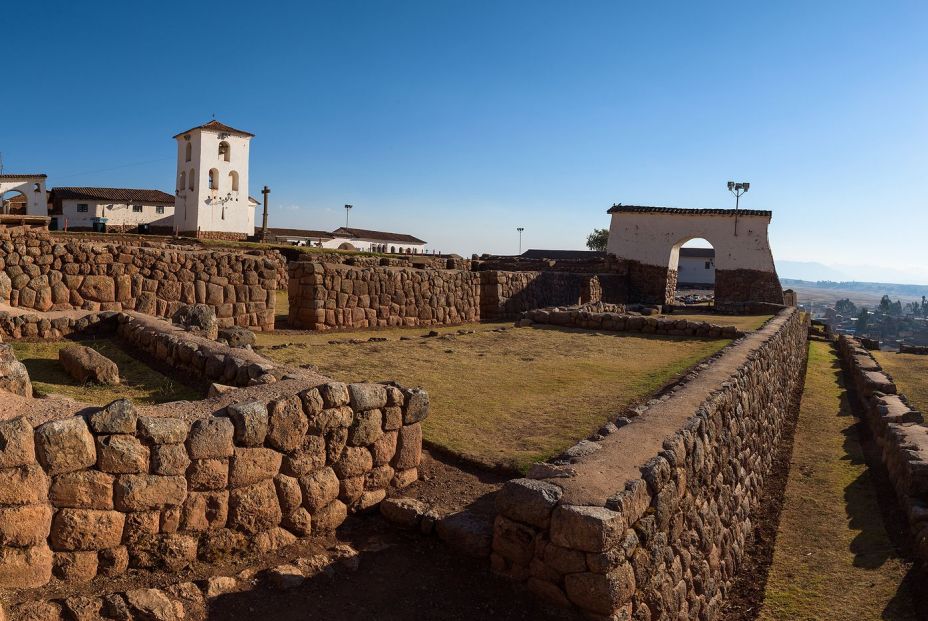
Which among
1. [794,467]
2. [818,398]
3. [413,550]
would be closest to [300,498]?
[413,550]

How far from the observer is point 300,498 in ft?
15.5

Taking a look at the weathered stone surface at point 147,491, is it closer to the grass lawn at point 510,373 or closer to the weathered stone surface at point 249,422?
the weathered stone surface at point 249,422

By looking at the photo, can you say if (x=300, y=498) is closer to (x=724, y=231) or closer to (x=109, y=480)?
(x=109, y=480)

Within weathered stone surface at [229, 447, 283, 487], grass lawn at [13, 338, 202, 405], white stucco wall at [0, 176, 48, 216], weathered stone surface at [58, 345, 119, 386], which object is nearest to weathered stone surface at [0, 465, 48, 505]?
weathered stone surface at [229, 447, 283, 487]

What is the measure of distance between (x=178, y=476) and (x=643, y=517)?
2999 mm

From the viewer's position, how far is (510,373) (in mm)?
10695

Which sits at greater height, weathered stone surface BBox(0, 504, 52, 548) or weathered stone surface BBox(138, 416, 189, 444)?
weathered stone surface BBox(138, 416, 189, 444)

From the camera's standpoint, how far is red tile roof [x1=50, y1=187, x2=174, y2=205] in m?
53.4

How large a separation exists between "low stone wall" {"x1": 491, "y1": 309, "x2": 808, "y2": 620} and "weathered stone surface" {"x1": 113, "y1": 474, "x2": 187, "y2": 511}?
2.03 m

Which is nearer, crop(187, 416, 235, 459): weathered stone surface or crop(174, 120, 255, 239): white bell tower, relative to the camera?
crop(187, 416, 235, 459): weathered stone surface

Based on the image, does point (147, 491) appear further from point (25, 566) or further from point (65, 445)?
point (25, 566)

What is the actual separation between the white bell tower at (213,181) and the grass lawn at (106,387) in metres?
39.9

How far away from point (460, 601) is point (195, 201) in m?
48.2

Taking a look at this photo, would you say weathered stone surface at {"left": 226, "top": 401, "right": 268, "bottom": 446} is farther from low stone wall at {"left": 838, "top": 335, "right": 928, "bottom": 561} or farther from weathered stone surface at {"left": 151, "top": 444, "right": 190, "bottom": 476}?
low stone wall at {"left": 838, "top": 335, "right": 928, "bottom": 561}
